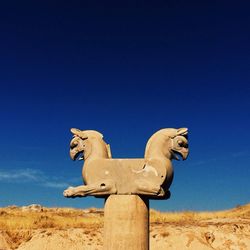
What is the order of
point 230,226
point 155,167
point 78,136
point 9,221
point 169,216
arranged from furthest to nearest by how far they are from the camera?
point 169,216 < point 9,221 < point 230,226 < point 78,136 < point 155,167

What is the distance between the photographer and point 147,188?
22.1 ft

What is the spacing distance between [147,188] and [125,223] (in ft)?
2.27

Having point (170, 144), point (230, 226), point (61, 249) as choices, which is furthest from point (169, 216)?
point (170, 144)

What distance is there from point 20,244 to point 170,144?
13.5 metres

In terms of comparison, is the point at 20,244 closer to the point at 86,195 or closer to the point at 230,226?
the point at 230,226

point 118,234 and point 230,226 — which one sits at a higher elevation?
point 230,226

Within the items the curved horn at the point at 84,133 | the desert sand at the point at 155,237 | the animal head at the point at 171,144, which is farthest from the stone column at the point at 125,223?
the desert sand at the point at 155,237

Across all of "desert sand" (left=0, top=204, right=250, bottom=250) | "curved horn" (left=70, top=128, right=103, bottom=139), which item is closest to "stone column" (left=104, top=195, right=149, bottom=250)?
"curved horn" (left=70, top=128, right=103, bottom=139)

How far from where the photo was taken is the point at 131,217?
683 cm

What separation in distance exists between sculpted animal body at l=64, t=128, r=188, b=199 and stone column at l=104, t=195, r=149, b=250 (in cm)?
16

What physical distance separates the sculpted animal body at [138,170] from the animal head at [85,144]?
2 centimetres

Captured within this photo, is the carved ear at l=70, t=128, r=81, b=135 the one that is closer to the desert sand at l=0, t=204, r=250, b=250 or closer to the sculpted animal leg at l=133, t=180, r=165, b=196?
the sculpted animal leg at l=133, t=180, r=165, b=196

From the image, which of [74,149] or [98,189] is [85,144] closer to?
[74,149]

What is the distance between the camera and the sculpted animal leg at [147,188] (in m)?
6.68
